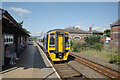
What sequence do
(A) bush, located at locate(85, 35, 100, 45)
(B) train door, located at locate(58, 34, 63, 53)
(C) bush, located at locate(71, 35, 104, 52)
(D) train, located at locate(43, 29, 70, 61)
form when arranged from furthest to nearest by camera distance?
(A) bush, located at locate(85, 35, 100, 45), (C) bush, located at locate(71, 35, 104, 52), (B) train door, located at locate(58, 34, 63, 53), (D) train, located at locate(43, 29, 70, 61)

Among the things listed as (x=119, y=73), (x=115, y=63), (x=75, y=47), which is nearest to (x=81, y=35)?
(x=75, y=47)

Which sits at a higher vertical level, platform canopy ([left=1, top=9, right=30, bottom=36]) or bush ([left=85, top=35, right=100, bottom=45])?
platform canopy ([left=1, top=9, right=30, bottom=36])

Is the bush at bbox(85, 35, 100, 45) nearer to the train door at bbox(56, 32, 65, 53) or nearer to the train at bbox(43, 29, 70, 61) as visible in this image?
the train at bbox(43, 29, 70, 61)

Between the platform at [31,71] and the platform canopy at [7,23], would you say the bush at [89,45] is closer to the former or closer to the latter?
the platform at [31,71]

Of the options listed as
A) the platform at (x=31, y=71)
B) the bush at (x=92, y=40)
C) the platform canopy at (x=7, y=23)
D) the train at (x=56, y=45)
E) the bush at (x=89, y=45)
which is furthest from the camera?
the bush at (x=92, y=40)

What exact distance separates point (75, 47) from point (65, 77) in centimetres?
1187

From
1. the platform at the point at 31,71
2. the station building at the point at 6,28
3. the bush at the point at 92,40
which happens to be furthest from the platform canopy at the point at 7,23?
the bush at the point at 92,40

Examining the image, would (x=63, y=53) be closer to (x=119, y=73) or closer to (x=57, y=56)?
(x=57, y=56)

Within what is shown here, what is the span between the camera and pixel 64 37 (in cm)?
887

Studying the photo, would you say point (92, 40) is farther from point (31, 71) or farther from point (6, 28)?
point (6, 28)

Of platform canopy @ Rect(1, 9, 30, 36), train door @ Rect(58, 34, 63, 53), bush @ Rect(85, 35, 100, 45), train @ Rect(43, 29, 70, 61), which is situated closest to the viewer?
platform canopy @ Rect(1, 9, 30, 36)

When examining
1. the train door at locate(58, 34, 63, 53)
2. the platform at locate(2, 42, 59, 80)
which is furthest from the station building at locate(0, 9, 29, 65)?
the train door at locate(58, 34, 63, 53)

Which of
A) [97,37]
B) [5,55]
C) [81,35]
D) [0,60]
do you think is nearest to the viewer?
[0,60]

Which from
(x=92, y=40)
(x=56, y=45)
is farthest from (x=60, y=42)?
(x=92, y=40)
